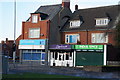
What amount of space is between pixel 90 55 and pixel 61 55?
6179 millimetres

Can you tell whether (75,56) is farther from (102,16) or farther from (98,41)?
(102,16)

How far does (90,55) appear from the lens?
43750mm

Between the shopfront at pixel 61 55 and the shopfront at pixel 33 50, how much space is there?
167 centimetres

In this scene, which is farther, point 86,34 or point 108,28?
point 86,34

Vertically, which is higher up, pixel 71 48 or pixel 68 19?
pixel 68 19

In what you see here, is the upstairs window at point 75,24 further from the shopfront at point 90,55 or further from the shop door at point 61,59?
the shopfront at point 90,55

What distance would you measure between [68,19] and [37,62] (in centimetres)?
1088

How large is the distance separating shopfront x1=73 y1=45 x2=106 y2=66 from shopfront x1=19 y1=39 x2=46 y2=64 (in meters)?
7.39

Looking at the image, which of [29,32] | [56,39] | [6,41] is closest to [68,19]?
[56,39]

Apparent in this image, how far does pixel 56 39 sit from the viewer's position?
170ft

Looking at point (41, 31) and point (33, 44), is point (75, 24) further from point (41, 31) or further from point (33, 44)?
point (33, 44)

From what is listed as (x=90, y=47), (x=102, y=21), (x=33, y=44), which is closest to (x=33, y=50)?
(x=33, y=44)

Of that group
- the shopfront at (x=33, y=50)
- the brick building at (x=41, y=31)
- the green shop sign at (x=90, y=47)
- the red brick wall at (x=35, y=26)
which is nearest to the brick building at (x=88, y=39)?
the green shop sign at (x=90, y=47)

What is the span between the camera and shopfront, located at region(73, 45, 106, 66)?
4222 cm
